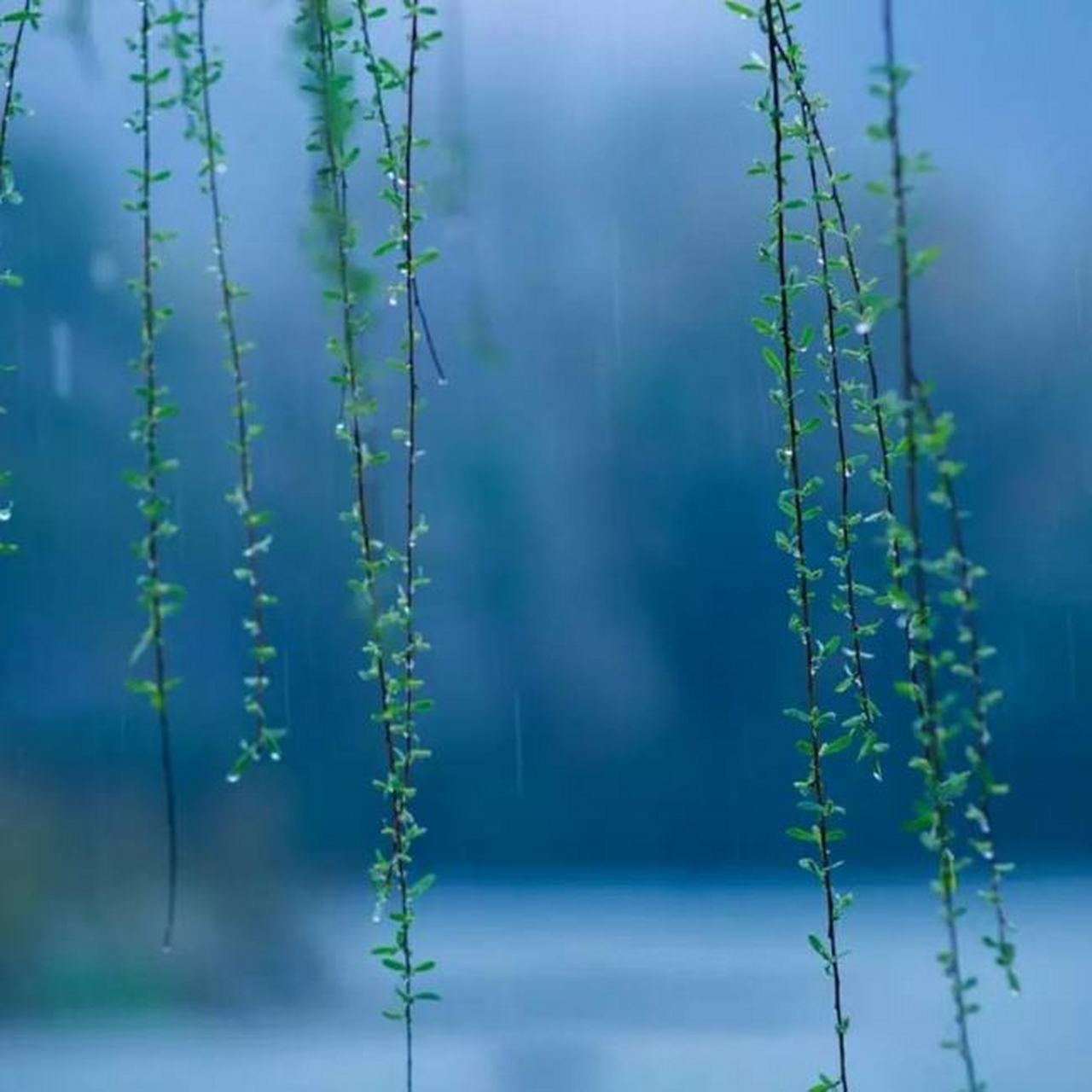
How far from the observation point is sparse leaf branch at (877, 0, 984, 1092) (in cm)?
89

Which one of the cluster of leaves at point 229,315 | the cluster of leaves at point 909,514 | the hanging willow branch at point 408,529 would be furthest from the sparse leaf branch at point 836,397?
the cluster of leaves at point 229,315

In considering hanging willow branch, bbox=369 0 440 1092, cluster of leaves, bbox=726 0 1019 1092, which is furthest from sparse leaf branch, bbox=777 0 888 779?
hanging willow branch, bbox=369 0 440 1092

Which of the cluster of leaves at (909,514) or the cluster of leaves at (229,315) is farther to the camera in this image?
the cluster of leaves at (229,315)

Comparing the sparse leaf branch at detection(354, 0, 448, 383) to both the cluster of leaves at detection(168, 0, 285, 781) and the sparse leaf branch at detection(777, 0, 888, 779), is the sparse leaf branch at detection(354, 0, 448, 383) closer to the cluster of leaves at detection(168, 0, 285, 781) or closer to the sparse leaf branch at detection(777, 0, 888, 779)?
the cluster of leaves at detection(168, 0, 285, 781)

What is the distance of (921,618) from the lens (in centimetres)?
97

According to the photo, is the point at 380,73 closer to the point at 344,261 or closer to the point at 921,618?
the point at 344,261

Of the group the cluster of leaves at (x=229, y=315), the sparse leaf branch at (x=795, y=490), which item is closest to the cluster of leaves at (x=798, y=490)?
the sparse leaf branch at (x=795, y=490)

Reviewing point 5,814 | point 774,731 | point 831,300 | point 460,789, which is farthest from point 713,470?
point 5,814

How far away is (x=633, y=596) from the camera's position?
1989 mm

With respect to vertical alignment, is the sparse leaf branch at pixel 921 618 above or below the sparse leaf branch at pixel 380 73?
below

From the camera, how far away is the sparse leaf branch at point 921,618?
89 centimetres

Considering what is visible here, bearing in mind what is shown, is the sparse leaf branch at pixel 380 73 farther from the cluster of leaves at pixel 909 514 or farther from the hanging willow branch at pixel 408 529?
the cluster of leaves at pixel 909 514

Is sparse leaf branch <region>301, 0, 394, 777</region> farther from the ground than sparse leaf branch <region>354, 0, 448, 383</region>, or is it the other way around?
sparse leaf branch <region>354, 0, 448, 383</region>

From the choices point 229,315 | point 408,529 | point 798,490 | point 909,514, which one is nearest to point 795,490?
point 798,490
